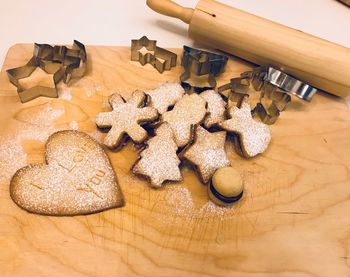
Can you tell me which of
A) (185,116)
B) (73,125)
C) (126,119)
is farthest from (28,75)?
(185,116)

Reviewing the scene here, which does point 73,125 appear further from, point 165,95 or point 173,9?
point 173,9

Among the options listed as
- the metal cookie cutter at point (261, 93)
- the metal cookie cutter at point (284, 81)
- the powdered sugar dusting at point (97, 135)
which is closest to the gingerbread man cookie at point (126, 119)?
the powdered sugar dusting at point (97, 135)

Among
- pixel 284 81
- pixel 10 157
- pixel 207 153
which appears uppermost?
pixel 284 81

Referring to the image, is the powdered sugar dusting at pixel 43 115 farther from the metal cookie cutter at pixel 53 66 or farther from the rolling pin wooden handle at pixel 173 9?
the rolling pin wooden handle at pixel 173 9

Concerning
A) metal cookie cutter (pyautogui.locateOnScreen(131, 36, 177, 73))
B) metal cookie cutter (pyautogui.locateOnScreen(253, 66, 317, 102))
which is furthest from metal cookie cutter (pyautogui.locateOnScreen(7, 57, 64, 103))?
metal cookie cutter (pyautogui.locateOnScreen(253, 66, 317, 102))

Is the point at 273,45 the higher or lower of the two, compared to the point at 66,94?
higher

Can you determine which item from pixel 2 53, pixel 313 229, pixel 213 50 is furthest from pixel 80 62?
pixel 313 229

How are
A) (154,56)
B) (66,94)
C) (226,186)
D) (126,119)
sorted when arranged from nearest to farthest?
(226,186), (126,119), (66,94), (154,56)
